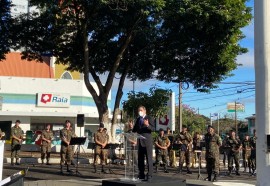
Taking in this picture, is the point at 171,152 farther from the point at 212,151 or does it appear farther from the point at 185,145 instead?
the point at 212,151

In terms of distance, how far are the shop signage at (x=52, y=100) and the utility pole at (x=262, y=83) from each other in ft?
84.0

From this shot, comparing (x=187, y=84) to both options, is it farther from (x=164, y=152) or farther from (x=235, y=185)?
(x=235, y=185)

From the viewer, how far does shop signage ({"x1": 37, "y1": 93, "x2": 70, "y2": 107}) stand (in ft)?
116

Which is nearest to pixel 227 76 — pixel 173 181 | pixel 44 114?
pixel 173 181

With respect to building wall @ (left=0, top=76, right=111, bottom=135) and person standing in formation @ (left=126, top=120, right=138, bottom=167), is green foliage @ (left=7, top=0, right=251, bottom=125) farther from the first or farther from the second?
building wall @ (left=0, top=76, right=111, bottom=135)

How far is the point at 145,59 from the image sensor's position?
23.7 meters

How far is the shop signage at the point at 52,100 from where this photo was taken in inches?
1389

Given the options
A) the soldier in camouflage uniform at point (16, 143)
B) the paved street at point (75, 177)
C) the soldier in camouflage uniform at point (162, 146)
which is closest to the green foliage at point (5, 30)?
the soldier in camouflage uniform at point (16, 143)

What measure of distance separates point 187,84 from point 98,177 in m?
10.2

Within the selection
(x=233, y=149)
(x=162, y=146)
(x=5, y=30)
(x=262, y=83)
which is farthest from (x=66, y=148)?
(x=262, y=83)

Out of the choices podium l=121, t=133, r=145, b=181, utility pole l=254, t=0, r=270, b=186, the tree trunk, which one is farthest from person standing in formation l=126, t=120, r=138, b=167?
the tree trunk

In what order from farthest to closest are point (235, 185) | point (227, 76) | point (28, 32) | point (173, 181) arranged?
point (227, 76)
point (28, 32)
point (235, 185)
point (173, 181)

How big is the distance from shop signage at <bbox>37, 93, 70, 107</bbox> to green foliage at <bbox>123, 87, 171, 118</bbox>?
34.2 ft

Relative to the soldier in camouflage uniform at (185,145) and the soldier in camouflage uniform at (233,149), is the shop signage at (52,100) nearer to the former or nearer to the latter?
the soldier in camouflage uniform at (185,145)
